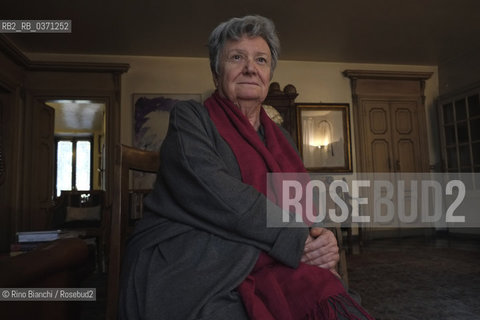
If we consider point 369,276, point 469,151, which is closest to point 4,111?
point 369,276

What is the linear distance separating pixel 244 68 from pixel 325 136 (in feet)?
16.0

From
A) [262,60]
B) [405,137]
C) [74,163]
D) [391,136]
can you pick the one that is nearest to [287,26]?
[391,136]

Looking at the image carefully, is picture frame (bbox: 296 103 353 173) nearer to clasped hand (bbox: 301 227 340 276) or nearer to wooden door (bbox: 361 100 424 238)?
wooden door (bbox: 361 100 424 238)

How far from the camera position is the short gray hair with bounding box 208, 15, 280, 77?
Answer: 1.16 m

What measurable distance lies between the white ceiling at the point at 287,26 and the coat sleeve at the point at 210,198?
139 inches

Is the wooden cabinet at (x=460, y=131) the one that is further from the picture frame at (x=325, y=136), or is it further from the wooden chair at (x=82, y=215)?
the wooden chair at (x=82, y=215)

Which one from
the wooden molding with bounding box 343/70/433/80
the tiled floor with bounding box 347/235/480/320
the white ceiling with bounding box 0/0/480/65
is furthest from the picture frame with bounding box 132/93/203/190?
the tiled floor with bounding box 347/235/480/320

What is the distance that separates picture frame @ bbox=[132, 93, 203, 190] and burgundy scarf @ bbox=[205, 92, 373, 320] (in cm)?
442

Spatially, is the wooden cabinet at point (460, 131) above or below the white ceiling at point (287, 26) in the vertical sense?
below

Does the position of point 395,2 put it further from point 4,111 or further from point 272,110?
point 4,111

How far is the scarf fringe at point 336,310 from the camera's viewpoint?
741mm

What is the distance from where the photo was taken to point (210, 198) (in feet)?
2.86
